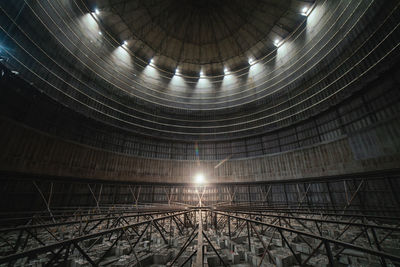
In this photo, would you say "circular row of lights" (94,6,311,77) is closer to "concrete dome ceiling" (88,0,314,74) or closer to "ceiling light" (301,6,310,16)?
"ceiling light" (301,6,310,16)

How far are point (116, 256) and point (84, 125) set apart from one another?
16.0m

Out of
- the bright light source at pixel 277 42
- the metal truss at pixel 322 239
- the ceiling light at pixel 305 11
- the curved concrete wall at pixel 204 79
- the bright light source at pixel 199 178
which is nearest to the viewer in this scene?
the metal truss at pixel 322 239

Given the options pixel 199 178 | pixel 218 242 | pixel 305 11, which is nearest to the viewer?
pixel 218 242

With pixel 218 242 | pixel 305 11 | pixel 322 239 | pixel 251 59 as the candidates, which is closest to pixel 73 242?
pixel 322 239

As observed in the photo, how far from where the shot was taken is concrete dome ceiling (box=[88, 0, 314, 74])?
21734 millimetres

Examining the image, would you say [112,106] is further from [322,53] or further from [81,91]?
[322,53]

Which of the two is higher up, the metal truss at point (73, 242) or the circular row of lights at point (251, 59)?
the circular row of lights at point (251, 59)

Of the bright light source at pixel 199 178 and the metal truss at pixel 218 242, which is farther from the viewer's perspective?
the bright light source at pixel 199 178

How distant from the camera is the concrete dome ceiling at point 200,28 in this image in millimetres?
21734

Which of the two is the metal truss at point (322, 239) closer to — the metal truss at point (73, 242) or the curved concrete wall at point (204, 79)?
the metal truss at point (73, 242)

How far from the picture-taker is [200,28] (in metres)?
26.9

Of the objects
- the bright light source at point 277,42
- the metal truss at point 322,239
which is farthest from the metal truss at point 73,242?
the bright light source at point 277,42

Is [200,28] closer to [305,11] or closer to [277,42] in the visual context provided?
[277,42]

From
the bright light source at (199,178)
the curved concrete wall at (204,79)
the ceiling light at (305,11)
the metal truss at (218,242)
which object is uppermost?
the ceiling light at (305,11)
